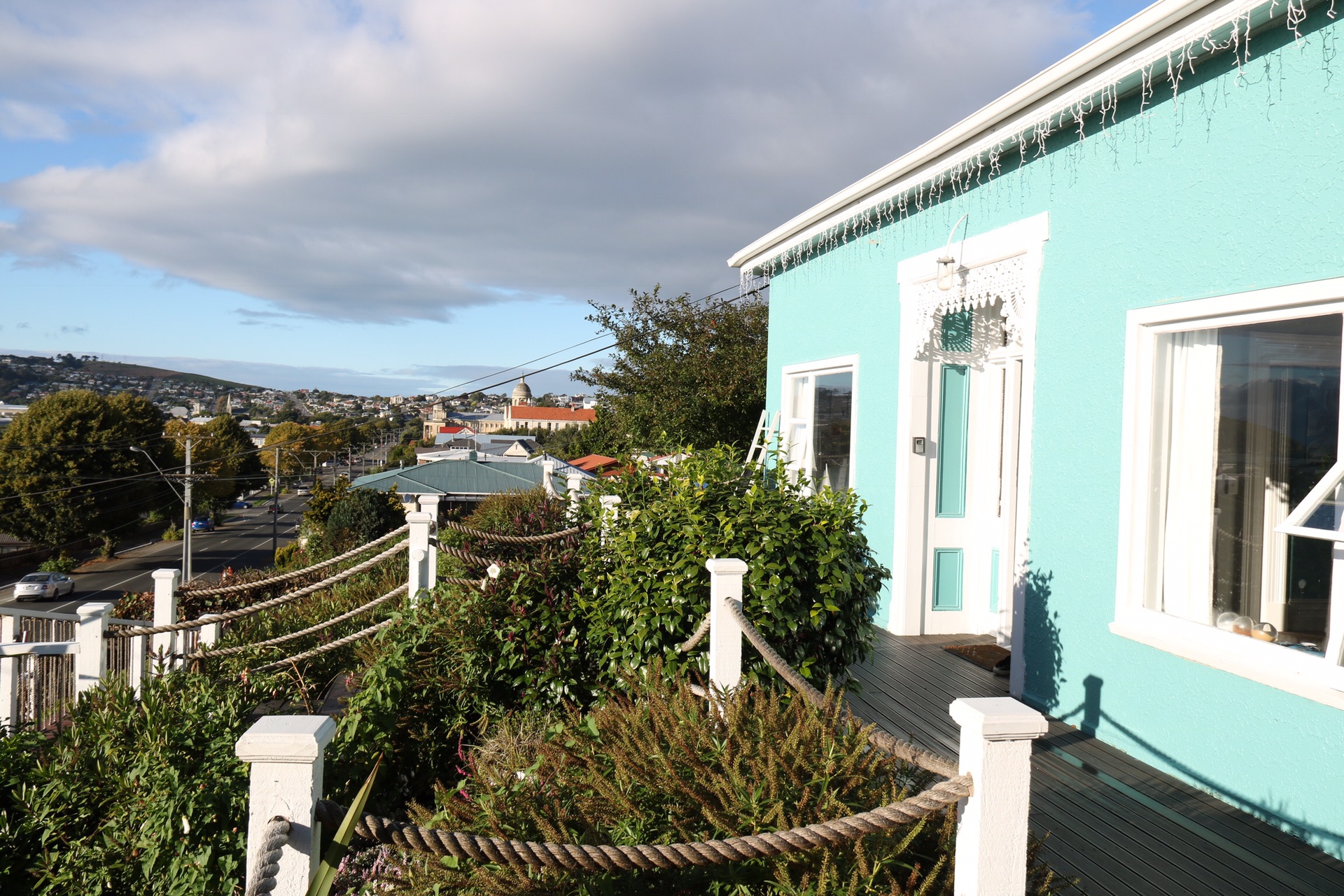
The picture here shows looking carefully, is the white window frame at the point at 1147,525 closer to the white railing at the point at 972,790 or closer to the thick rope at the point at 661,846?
the white railing at the point at 972,790

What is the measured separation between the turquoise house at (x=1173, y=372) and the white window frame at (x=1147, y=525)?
1 cm

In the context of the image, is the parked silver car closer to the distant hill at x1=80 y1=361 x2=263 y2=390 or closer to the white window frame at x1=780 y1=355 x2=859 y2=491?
the white window frame at x1=780 y1=355 x2=859 y2=491

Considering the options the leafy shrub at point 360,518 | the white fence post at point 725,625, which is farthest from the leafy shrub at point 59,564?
the white fence post at point 725,625

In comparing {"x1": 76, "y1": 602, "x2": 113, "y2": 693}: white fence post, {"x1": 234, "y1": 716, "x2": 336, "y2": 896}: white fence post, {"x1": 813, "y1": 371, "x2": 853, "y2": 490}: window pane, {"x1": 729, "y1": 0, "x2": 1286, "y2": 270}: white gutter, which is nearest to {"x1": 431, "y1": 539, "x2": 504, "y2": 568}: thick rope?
{"x1": 76, "y1": 602, "x2": 113, "y2": 693}: white fence post

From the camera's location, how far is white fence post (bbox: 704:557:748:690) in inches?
132

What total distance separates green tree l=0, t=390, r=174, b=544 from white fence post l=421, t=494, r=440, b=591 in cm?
4830

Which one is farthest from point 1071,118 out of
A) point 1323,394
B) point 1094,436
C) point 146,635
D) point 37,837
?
point 146,635

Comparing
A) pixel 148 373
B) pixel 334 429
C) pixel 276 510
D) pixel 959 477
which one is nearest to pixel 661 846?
pixel 959 477

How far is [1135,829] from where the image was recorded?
354 cm

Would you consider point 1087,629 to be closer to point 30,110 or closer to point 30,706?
point 30,706

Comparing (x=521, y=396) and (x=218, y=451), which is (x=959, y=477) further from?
(x=521, y=396)

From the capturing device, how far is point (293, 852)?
1.67 metres

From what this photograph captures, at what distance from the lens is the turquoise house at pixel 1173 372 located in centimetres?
342

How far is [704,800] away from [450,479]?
28.5 metres
